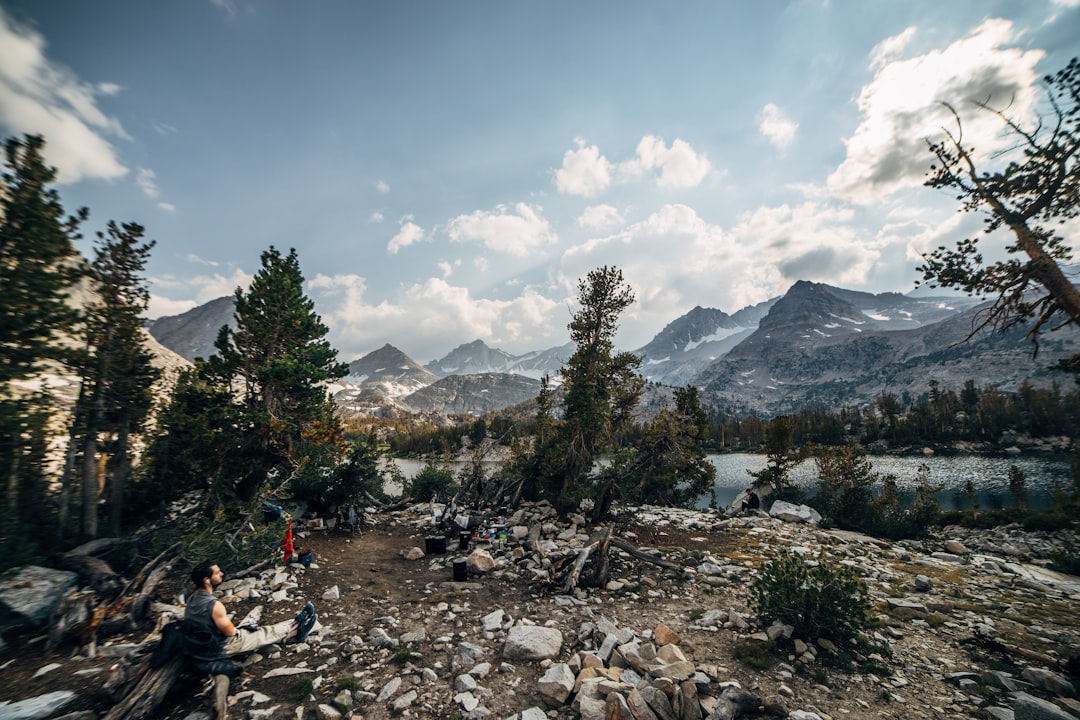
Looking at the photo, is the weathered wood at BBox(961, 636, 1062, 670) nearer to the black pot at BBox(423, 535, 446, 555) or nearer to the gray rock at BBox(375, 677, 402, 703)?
the gray rock at BBox(375, 677, 402, 703)

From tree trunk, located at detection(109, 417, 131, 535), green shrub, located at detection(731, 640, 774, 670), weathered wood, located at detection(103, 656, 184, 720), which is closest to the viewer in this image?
weathered wood, located at detection(103, 656, 184, 720)

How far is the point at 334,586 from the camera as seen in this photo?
39.2 feet

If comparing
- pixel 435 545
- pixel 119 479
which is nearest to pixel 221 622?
pixel 435 545

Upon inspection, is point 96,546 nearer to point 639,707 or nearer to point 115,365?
point 115,365

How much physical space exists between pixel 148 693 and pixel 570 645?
7.09 metres

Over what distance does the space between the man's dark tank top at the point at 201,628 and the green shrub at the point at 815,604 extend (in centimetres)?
1054

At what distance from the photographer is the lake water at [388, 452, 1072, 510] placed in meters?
43.1

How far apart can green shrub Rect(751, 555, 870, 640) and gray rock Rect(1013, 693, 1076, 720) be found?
2266mm

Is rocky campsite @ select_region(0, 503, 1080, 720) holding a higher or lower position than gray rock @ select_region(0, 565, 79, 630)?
lower

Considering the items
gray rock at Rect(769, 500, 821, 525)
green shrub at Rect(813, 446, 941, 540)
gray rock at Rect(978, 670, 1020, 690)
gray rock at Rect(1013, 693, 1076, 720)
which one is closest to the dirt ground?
gray rock at Rect(1013, 693, 1076, 720)

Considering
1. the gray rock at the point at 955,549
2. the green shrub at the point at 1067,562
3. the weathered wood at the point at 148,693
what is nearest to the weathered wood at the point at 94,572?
the weathered wood at the point at 148,693

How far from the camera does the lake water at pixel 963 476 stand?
141 feet

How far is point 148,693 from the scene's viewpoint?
20.3 feet

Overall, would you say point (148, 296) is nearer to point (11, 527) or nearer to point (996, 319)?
point (11, 527)
